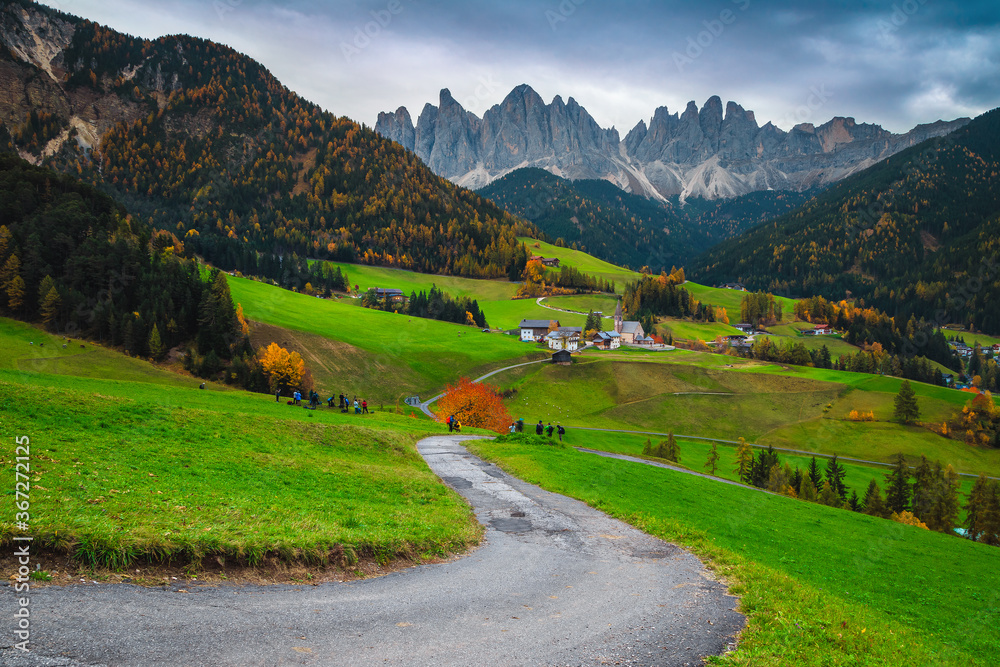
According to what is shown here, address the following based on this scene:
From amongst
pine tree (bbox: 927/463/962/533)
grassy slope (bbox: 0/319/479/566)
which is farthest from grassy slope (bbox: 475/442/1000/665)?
pine tree (bbox: 927/463/962/533)

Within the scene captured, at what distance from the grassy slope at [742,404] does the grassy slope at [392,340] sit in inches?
494

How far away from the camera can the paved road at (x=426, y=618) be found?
7332mm

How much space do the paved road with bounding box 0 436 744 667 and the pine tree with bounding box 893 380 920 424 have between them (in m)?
119

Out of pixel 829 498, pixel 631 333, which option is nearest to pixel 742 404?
pixel 829 498

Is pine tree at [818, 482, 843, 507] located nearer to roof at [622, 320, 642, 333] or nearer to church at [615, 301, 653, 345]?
church at [615, 301, 653, 345]

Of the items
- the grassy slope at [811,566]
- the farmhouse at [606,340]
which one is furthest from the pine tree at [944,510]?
the farmhouse at [606,340]

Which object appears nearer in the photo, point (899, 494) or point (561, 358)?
point (899, 494)

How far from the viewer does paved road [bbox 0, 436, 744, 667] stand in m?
7.33

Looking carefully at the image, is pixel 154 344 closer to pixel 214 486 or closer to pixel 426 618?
pixel 214 486

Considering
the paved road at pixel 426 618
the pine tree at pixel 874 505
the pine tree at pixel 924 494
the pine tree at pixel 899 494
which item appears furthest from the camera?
the pine tree at pixel 899 494

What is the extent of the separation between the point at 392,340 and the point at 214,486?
334ft

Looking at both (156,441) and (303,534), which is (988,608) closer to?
(303,534)

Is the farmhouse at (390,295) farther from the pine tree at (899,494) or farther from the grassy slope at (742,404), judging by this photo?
the pine tree at (899,494)

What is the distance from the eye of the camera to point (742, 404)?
108 metres
